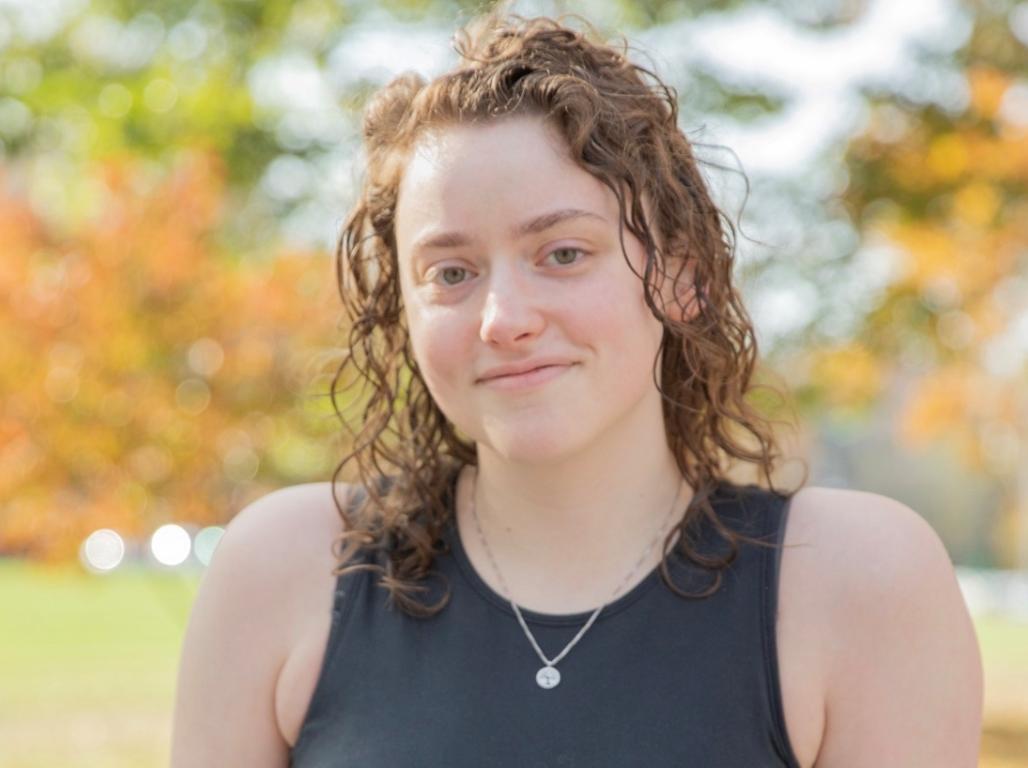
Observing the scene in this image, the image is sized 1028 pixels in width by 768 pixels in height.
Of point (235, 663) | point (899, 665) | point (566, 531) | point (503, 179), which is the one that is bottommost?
point (899, 665)

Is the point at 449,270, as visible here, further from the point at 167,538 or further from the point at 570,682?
the point at 167,538

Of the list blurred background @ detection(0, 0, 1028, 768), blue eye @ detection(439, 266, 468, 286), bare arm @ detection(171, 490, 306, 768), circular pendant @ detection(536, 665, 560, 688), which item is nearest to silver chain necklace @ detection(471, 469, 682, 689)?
circular pendant @ detection(536, 665, 560, 688)

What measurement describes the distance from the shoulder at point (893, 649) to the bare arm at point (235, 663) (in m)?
0.70

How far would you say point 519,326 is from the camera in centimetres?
172

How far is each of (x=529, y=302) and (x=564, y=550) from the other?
37 cm

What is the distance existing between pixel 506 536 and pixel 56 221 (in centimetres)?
735

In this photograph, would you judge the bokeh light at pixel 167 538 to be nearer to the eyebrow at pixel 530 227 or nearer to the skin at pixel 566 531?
the skin at pixel 566 531

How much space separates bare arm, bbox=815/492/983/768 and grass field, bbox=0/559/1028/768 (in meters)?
6.77

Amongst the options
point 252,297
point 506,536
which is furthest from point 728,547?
point 252,297

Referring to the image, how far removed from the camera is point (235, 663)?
1.90 meters

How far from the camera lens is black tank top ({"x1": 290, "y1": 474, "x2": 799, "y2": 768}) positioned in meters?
1.75

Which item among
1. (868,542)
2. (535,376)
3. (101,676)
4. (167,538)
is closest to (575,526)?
(535,376)

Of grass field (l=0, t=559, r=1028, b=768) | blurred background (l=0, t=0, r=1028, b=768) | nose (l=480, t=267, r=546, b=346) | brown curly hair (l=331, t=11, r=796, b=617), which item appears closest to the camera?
nose (l=480, t=267, r=546, b=346)

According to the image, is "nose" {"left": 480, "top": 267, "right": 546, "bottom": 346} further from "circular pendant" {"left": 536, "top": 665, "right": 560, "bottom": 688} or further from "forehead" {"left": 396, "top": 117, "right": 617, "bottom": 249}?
"circular pendant" {"left": 536, "top": 665, "right": 560, "bottom": 688}
